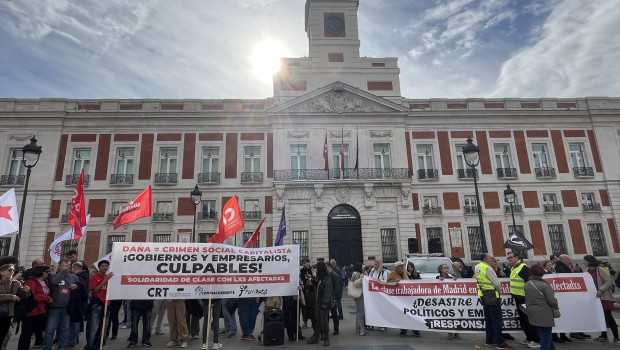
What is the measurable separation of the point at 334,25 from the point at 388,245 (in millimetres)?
18990

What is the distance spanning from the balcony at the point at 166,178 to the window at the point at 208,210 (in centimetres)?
264

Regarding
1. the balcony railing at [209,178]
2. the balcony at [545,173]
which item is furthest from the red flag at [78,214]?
the balcony at [545,173]

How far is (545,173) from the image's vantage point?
25859 millimetres

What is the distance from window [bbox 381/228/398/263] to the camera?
23766mm

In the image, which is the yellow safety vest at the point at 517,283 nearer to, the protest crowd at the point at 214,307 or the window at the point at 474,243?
the protest crowd at the point at 214,307

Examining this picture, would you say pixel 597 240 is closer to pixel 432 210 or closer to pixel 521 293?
pixel 432 210

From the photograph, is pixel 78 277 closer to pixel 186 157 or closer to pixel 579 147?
pixel 186 157

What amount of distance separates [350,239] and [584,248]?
54.3ft

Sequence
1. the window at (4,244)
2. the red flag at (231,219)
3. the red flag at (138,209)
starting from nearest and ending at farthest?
1. the red flag at (231,219)
2. the red flag at (138,209)
3. the window at (4,244)

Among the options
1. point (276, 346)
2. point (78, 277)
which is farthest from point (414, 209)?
point (78, 277)

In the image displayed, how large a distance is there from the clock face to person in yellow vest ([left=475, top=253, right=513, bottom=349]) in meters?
26.0

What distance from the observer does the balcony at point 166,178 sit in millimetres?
→ 24516

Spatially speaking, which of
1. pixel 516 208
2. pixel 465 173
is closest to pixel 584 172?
pixel 516 208

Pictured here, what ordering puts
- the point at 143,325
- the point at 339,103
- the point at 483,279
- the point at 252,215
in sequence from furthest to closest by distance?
the point at 339,103, the point at 252,215, the point at 143,325, the point at 483,279
